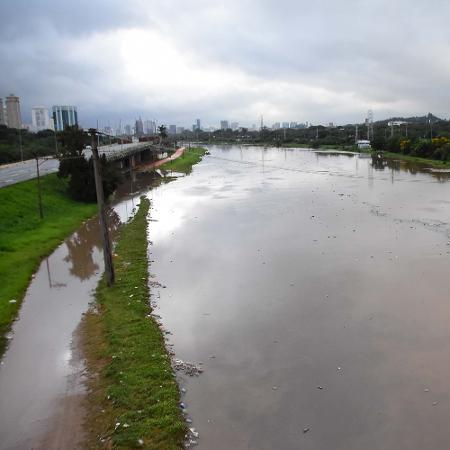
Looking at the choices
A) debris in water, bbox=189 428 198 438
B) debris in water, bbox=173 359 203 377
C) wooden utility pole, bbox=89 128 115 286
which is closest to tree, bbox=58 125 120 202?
wooden utility pole, bbox=89 128 115 286

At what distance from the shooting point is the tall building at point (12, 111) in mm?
102006

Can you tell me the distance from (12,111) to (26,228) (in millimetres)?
89887

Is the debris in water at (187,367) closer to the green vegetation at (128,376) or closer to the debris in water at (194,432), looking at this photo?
the green vegetation at (128,376)

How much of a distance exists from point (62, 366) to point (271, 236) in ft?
45.6

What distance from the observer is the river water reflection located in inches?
332

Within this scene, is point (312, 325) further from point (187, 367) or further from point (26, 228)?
point (26, 228)

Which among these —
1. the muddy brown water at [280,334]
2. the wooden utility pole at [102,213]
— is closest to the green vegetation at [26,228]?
the muddy brown water at [280,334]

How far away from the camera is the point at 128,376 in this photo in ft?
31.9

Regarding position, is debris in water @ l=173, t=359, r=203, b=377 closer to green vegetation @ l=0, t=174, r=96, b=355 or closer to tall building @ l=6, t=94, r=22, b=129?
green vegetation @ l=0, t=174, r=96, b=355

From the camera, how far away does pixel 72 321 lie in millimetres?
13352

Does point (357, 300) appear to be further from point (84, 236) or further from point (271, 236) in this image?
point (84, 236)

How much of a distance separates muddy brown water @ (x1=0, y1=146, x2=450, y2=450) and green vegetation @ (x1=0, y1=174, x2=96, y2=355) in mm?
592

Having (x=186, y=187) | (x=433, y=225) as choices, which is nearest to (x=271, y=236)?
(x=433, y=225)

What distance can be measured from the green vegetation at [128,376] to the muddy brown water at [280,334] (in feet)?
1.32
